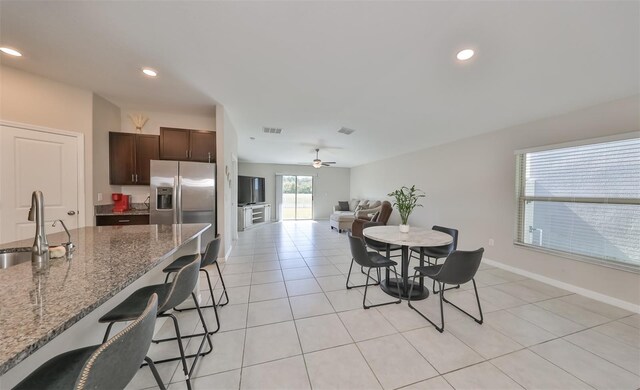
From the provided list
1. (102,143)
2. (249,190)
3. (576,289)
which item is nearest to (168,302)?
(102,143)

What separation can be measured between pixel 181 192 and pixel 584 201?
5659 millimetres

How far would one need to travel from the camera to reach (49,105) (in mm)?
2787

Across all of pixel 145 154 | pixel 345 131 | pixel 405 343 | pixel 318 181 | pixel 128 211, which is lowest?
pixel 405 343

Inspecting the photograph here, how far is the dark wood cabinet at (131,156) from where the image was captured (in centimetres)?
345

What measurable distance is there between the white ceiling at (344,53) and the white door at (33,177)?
0.83 meters

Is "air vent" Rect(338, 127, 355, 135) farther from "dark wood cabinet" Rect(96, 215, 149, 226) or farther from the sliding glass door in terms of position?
the sliding glass door

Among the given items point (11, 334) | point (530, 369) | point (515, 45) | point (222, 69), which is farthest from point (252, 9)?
point (530, 369)

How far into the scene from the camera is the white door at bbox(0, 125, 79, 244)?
2539 millimetres

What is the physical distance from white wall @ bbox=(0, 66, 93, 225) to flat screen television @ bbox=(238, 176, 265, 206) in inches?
169

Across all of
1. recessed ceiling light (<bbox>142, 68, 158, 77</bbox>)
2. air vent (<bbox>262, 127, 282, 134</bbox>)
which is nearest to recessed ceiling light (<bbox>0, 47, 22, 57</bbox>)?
recessed ceiling light (<bbox>142, 68, 158, 77</bbox>)

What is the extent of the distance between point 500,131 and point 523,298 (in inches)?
106

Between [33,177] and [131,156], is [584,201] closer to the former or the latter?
[131,156]

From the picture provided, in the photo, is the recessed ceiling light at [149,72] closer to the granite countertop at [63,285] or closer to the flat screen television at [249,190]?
the granite countertop at [63,285]

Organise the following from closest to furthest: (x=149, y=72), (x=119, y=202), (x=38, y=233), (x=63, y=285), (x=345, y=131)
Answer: (x=63, y=285), (x=38, y=233), (x=149, y=72), (x=119, y=202), (x=345, y=131)
